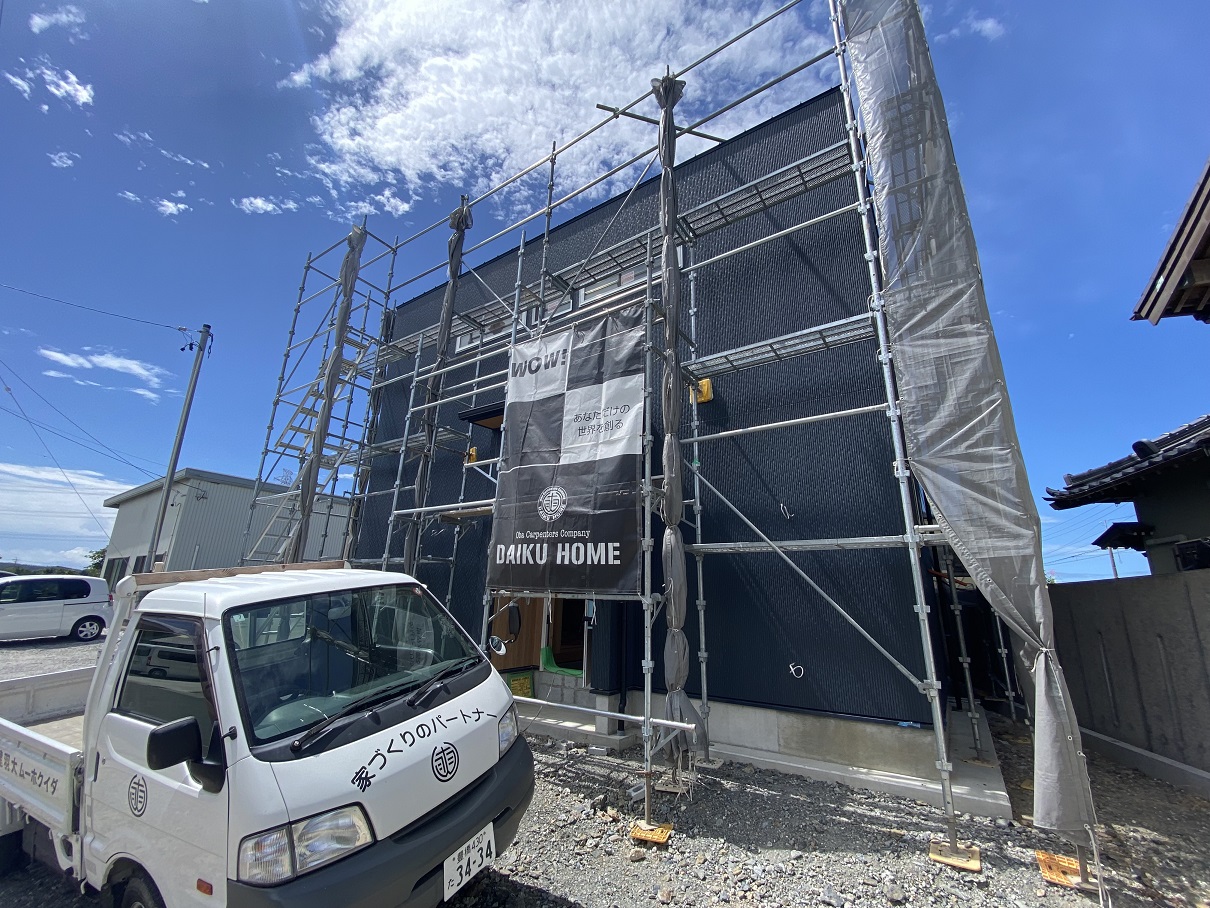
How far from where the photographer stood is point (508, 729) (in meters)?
3.06

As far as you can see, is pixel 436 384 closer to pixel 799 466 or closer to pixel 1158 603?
pixel 799 466

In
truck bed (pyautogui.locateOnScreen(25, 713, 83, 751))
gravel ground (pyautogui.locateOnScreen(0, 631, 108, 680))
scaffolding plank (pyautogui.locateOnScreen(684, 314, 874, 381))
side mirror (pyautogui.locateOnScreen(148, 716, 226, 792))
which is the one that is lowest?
gravel ground (pyautogui.locateOnScreen(0, 631, 108, 680))

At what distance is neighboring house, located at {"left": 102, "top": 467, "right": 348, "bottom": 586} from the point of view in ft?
53.5

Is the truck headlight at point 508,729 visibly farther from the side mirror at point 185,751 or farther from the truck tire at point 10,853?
the truck tire at point 10,853

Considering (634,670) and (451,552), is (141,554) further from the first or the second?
(634,670)

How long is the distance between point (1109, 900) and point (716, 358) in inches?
188

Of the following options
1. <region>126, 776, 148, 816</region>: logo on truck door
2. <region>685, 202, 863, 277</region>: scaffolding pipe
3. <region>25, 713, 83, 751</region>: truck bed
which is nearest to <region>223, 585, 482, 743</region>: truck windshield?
<region>126, 776, 148, 816</region>: logo on truck door

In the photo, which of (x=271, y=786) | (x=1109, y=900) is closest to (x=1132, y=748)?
(x=1109, y=900)

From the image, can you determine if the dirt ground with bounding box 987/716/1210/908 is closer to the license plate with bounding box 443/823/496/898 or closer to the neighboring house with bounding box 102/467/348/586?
the license plate with bounding box 443/823/496/898

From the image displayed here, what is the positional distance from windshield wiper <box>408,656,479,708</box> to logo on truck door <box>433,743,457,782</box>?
10.3 inches

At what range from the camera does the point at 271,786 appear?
206cm

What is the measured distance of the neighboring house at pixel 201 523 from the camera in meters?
16.3

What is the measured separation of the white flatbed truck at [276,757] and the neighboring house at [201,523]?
13.5m

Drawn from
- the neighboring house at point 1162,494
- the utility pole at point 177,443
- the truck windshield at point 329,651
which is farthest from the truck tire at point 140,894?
the utility pole at point 177,443
